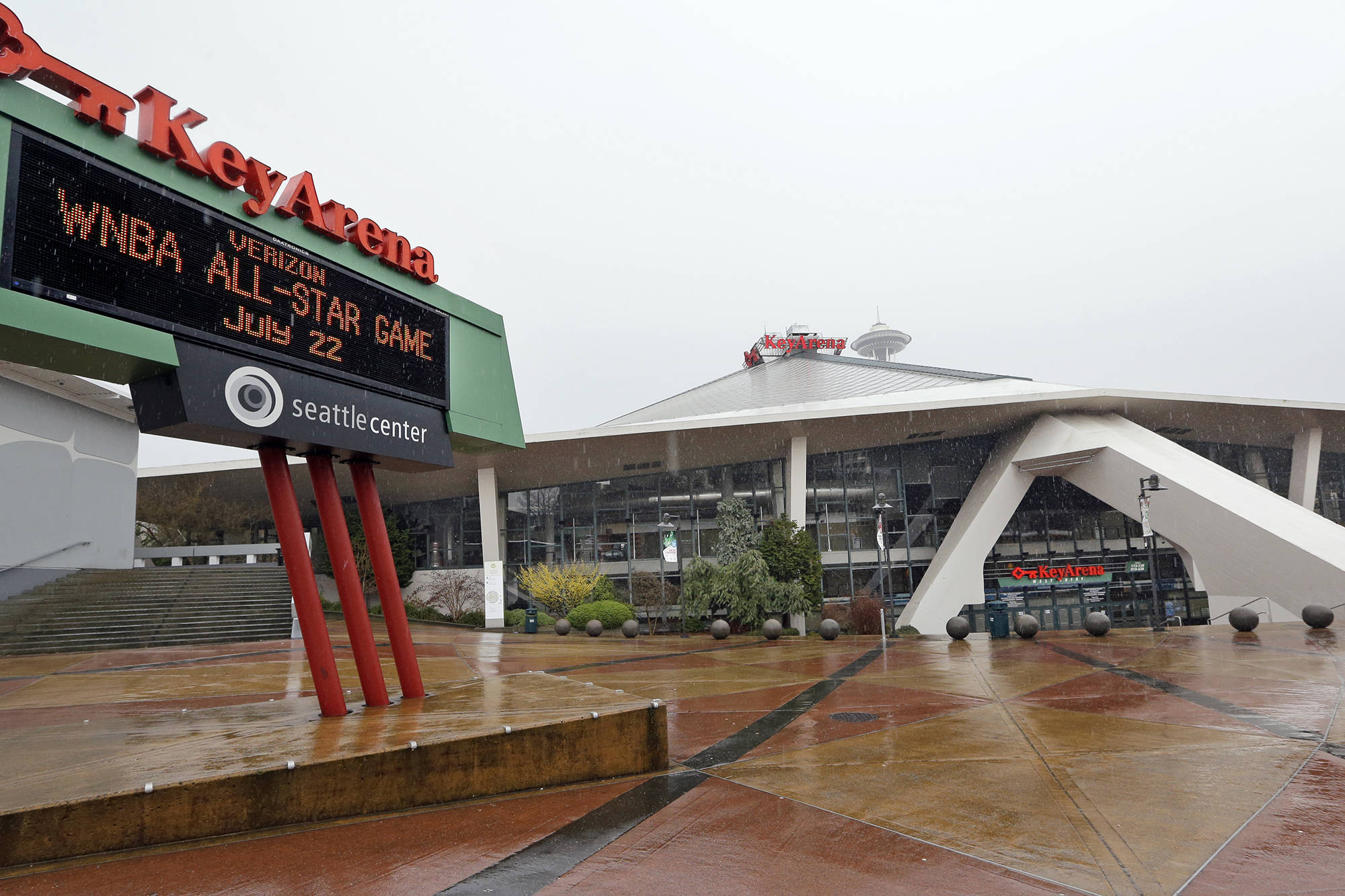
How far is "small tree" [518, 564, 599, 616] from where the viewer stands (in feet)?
102

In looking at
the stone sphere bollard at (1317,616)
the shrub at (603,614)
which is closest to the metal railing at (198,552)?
the shrub at (603,614)

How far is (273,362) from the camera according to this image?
25.1ft

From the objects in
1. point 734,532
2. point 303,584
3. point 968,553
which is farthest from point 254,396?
point 968,553

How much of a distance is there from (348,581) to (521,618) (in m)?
23.1

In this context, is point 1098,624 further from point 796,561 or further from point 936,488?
point 936,488

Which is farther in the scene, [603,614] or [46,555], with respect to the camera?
[603,614]

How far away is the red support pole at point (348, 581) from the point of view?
28.8 feet

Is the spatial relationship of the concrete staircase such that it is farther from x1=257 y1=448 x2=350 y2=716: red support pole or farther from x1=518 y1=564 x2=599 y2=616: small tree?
x1=257 y1=448 x2=350 y2=716: red support pole

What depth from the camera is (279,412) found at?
7559mm

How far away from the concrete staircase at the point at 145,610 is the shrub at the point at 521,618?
8863mm

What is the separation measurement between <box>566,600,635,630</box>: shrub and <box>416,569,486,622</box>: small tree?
267 inches

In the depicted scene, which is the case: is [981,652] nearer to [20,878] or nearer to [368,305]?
[368,305]

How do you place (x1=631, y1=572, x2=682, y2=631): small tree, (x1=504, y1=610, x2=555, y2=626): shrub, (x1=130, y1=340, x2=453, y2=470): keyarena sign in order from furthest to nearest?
(x1=504, y1=610, x2=555, y2=626): shrub → (x1=631, y1=572, x2=682, y2=631): small tree → (x1=130, y1=340, x2=453, y2=470): keyarena sign

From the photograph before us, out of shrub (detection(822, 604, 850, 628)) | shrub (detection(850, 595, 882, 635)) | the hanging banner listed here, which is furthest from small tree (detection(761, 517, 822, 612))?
the hanging banner
